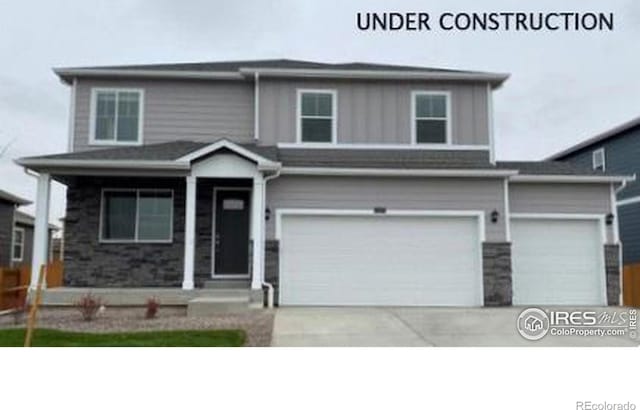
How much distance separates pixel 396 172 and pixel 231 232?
3.39 m

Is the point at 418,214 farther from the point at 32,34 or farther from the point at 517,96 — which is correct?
the point at 32,34

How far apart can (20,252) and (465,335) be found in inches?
685

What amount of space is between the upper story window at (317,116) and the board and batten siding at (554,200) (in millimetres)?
3707

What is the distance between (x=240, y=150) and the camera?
10.1m

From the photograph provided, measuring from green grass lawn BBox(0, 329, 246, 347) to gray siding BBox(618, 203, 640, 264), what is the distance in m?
9.15

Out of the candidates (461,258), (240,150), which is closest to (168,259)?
(240,150)

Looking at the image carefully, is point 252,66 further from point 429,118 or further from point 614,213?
point 614,213

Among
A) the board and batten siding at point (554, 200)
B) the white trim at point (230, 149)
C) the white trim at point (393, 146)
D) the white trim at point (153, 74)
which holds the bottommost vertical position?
the board and batten siding at point (554, 200)

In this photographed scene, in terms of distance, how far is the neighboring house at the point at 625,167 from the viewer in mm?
11411

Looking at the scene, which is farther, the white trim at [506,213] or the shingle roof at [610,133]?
the white trim at [506,213]

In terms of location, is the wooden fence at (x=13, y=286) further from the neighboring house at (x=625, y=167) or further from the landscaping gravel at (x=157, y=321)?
the neighboring house at (x=625, y=167)

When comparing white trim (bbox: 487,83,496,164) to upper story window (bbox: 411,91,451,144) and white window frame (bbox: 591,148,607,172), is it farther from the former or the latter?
white window frame (bbox: 591,148,607,172)

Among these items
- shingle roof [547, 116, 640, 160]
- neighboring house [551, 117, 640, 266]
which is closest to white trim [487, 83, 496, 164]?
neighboring house [551, 117, 640, 266]

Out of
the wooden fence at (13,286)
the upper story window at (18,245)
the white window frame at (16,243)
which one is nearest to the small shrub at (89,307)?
the wooden fence at (13,286)
